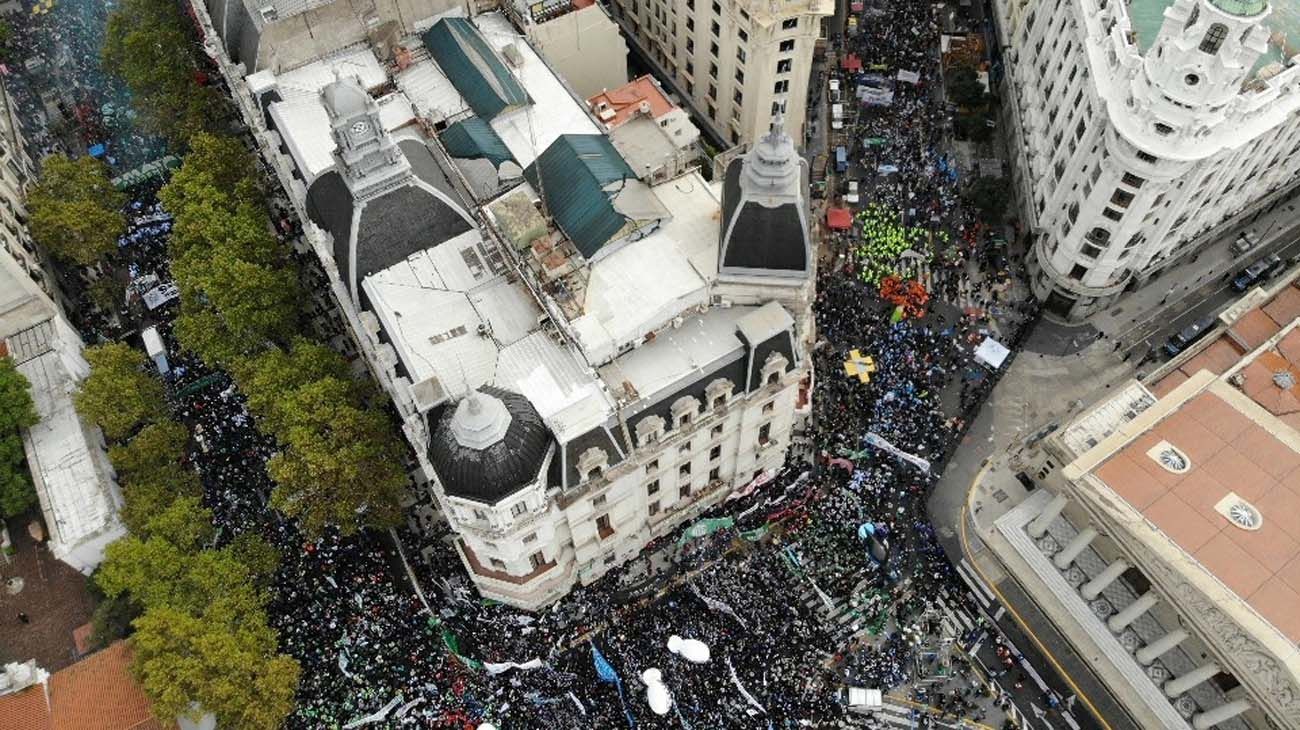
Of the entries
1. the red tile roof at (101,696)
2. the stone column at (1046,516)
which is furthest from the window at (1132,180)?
the red tile roof at (101,696)

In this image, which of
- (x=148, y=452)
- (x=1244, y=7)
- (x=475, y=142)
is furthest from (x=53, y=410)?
(x=1244, y=7)

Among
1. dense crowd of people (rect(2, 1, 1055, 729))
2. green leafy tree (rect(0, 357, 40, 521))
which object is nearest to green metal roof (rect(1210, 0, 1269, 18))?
dense crowd of people (rect(2, 1, 1055, 729))

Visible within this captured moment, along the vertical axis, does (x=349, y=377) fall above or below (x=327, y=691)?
above

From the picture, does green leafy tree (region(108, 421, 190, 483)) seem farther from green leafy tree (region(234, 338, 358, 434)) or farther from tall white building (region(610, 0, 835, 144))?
tall white building (region(610, 0, 835, 144))

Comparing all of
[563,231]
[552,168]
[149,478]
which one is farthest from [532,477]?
[149,478]

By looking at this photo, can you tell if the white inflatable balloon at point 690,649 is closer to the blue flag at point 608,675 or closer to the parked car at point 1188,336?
the blue flag at point 608,675

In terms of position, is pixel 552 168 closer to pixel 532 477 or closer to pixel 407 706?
pixel 532 477
